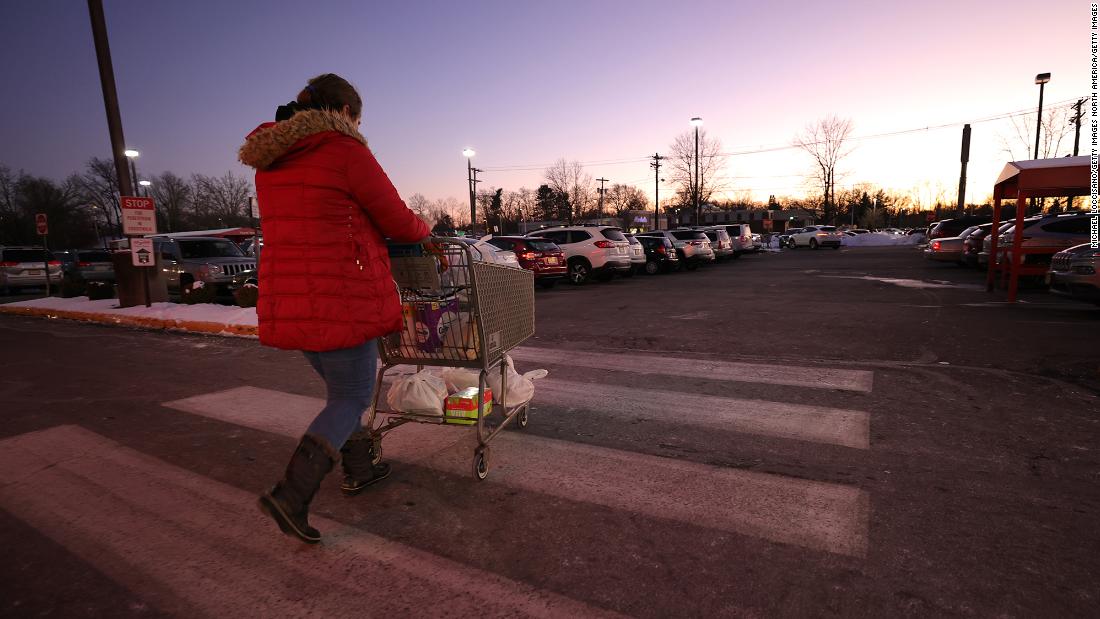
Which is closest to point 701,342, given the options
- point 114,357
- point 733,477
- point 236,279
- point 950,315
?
point 733,477

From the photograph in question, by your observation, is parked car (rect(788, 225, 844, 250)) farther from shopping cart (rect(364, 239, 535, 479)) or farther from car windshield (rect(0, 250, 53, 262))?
car windshield (rect(0, 250, 53, 262))

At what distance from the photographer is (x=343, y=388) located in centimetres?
243

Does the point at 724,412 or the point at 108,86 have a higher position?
the point at 108,86

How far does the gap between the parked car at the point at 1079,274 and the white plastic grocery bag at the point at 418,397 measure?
9360 millimetres

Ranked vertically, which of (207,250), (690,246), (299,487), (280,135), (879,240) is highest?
(280,135)

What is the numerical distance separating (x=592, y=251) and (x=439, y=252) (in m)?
12.9

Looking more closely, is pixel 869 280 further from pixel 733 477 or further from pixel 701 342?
pixel 733 477

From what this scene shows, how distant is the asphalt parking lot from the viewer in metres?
2.05

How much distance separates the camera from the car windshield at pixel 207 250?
1479 centimetres

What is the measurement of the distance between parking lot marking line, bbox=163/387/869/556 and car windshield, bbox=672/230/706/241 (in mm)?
19044

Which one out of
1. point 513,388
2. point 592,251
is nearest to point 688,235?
point 592,251

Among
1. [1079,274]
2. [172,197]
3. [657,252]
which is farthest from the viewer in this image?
[172,197]

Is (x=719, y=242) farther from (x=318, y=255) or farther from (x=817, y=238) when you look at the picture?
(x=318, y=255)

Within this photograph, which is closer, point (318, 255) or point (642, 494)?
point (318, 255)
